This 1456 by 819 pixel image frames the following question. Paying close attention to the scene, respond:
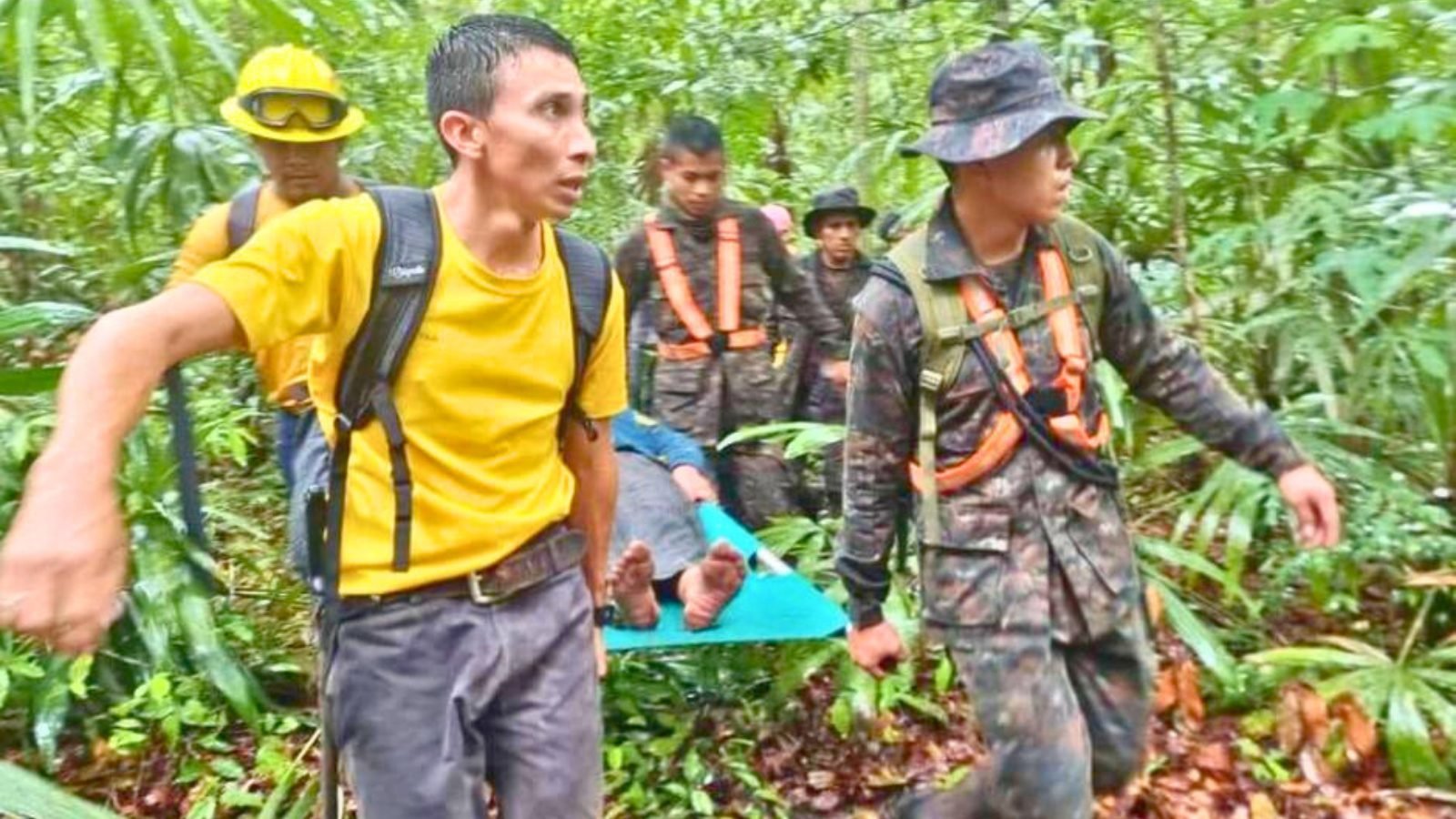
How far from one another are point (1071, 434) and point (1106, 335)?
0.31m

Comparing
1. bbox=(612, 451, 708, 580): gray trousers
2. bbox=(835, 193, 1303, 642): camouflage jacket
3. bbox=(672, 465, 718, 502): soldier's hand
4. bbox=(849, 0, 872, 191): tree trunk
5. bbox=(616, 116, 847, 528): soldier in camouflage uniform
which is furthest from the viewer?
bbox=(849, 0, 872, 191): tree trunk

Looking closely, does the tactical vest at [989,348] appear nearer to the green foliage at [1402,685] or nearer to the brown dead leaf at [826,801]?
the brown dead leaf at [826,801]

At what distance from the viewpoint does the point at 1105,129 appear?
5520mm

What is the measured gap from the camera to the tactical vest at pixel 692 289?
555 cm

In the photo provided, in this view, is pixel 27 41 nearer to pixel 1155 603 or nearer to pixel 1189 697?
pixel 1155 603

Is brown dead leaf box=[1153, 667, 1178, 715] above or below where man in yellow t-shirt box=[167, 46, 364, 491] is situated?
below

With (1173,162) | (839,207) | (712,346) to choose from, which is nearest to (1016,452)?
(1173,162)

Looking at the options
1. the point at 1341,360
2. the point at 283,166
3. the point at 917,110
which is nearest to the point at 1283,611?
the point at 1341,360

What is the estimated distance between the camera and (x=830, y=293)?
21.9 feet

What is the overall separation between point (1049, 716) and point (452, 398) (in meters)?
1.31

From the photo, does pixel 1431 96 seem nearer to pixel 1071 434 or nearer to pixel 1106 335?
pixel 1106 335

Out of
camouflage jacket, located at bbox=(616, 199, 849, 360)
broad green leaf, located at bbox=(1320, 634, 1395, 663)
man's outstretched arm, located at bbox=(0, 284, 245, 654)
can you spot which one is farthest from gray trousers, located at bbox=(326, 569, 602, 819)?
camouflage jacket, located at bbox=(616, 199, 849, 360)

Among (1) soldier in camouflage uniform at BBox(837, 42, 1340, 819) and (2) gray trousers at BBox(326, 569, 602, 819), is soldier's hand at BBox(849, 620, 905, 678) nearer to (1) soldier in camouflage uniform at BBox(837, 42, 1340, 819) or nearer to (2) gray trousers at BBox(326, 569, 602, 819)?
(1) soldier in camouflage uniform at BBox(837, 42, 1340, 819)

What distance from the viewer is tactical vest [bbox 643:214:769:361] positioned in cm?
555
